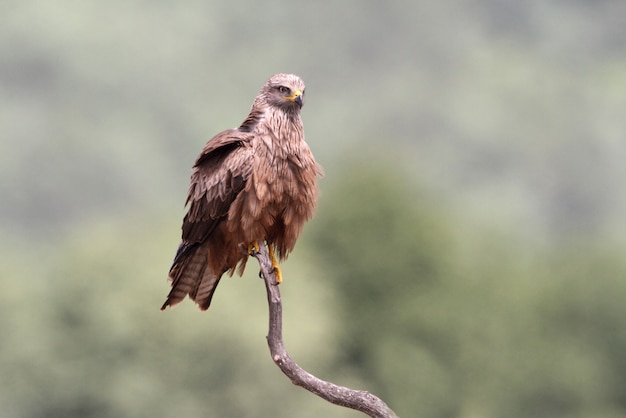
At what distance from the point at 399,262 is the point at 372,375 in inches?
46.0

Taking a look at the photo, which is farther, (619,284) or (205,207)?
(619,284)

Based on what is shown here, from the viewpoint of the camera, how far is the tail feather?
14.1 ft

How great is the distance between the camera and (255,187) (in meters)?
4.02

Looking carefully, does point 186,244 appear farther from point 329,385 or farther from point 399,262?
point 399,262

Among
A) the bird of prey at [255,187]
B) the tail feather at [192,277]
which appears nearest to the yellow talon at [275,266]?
the bird of prey at [255,187]

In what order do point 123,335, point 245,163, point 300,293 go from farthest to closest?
point 300,293 → point 123,335 → point 245,163

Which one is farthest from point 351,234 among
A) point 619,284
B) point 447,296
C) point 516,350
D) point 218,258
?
point 218,258

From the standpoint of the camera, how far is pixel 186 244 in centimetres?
423

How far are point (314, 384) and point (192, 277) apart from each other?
0.81 m

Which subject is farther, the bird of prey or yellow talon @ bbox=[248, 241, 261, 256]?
yellow talon @ bbox=[248, 241, 261, 256]

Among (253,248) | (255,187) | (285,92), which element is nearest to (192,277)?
(253,248)

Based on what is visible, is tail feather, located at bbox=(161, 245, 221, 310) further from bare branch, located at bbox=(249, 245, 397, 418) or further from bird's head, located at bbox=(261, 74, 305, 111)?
bird's head, located at bbox=(261, 74, 305, 111)

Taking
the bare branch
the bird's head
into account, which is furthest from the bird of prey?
the bare branch

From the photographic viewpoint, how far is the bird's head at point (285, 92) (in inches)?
159
